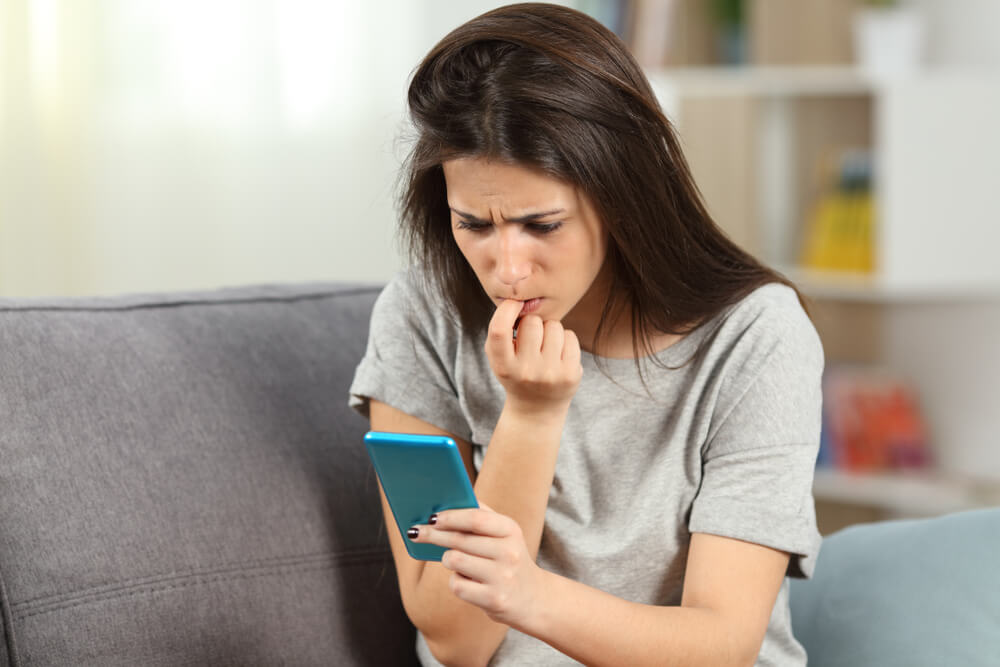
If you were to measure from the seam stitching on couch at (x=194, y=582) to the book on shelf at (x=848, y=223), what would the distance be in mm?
1870

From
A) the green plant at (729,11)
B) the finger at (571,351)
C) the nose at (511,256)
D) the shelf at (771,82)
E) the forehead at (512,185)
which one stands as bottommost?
the finger at (571,351)

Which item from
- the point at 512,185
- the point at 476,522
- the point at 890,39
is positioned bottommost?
the point at 476,522

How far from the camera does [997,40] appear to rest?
2654 millimetres

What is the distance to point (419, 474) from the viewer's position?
79 cm

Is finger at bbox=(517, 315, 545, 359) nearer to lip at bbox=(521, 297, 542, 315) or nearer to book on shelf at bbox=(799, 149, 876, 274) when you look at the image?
lip at bbox=(521, 297, 542, 315)

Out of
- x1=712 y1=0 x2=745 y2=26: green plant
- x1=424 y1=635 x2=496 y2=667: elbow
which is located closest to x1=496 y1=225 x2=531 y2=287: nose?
x1=424 y1=635 x2=496 y2=667: elbow

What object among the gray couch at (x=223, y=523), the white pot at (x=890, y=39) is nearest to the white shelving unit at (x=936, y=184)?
the white pot at (x=890, y=39)

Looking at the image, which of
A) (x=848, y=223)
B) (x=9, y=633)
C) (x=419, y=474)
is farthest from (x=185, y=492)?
(x=848, y=223)

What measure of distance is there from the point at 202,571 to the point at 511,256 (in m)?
0.40

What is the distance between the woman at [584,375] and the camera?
899 millimetres

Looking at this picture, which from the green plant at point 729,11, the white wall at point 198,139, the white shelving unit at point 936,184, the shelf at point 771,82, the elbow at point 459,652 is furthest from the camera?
the green plant at point 729,11

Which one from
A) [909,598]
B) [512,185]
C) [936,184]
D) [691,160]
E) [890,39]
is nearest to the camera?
[512,185]

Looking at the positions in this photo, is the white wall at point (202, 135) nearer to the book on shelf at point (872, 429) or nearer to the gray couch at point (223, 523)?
the gray couch at point (223, 523)

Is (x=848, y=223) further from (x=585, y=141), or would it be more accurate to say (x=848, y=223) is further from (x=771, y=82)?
(x=585, y=141)
